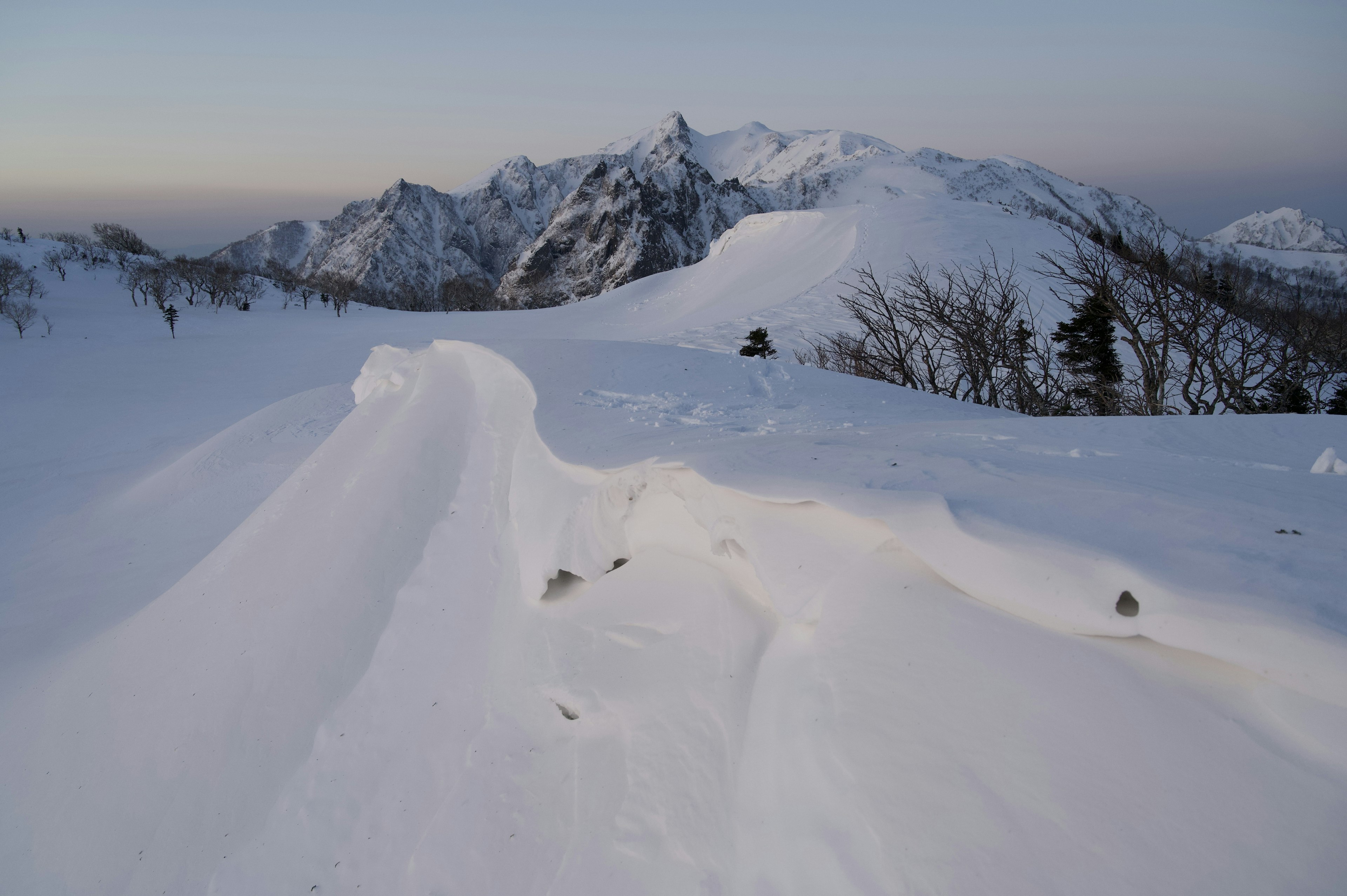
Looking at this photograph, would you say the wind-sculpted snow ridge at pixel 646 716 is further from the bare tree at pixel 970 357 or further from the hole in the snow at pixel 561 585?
the bare tree at pixel 970 357

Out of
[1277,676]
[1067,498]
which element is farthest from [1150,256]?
[1277,676]

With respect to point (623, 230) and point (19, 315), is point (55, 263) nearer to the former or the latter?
point (19, 315)

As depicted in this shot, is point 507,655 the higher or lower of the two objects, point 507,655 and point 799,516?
the lower

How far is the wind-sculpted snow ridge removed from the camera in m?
1.39

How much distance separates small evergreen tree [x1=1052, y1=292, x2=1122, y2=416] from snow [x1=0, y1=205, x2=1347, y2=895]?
18.1 feet

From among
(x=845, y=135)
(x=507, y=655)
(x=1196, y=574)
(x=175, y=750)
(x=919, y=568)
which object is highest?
(x=845, y=135)

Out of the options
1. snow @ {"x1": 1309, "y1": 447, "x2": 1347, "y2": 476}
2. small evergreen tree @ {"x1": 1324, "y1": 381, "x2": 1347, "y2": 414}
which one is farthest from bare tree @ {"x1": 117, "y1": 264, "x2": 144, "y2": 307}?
small evergreen tree @ {"x1": 1324, "y1": 381, "x2": 1347, "y2": 414}

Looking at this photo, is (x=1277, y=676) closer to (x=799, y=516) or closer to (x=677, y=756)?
(x=799, y=516)

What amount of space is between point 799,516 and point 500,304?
244 feet

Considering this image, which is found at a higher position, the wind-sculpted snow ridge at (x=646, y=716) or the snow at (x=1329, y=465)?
the snow at (x=1329, y=465)

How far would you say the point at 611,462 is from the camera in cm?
321

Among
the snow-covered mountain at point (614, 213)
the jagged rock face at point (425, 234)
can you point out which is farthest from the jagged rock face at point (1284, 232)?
the jagged rock face at point (425, 234)

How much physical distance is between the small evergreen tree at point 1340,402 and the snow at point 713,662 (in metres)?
6.13

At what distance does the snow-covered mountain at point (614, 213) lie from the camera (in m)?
103
